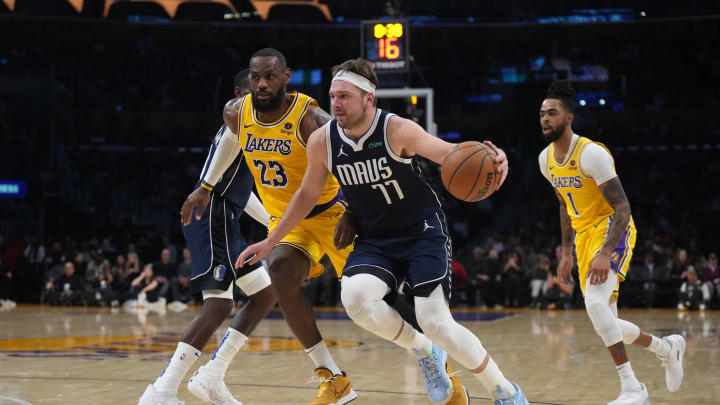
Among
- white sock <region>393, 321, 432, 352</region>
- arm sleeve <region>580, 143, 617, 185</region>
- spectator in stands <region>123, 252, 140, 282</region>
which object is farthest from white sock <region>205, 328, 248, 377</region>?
spectator in stands <region>123, 252, 140, 282</region>

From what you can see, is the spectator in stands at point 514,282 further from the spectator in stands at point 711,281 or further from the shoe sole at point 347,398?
the shoe sole at point 347,398

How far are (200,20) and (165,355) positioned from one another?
19.3m

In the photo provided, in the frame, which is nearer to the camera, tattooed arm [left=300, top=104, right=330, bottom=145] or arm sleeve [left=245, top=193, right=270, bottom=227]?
tattooed arm [left=300, top=104, right=330, bottom=145]

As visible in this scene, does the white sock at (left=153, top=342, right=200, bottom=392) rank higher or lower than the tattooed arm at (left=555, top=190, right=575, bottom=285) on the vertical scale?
lower

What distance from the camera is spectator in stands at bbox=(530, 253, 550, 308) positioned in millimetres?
16609

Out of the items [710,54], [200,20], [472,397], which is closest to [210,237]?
[472,397]

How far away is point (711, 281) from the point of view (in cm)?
1614

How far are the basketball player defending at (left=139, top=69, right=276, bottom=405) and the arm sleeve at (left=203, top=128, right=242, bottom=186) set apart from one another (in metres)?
0.05

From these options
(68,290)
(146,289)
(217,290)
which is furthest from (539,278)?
(217,290)

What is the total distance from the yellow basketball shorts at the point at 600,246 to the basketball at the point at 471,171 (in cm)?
179

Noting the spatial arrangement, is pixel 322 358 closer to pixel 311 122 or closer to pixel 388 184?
pixel 388 184

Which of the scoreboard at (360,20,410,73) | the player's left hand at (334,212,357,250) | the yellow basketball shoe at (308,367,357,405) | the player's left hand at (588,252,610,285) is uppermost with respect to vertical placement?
the scoreboard at (360,20,410,73)

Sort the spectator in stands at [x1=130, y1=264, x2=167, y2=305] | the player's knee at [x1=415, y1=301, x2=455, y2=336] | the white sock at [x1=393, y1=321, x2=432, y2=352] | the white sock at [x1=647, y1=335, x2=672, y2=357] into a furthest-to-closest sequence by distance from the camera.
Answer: the spectator in stands at [x1=130, y1=264, x2=167, y2=305] < the white sock at [x1=647, y1=335, x2=672, y2=357] < the white sock at [x1=393, y1=321, x2=432, y2=352] < the player's knee at [x1=415, y1=301, x2=455, y2=336]

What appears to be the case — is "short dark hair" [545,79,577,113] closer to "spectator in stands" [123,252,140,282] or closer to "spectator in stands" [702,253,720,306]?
"spectator in stands" [702,253,720,306]
